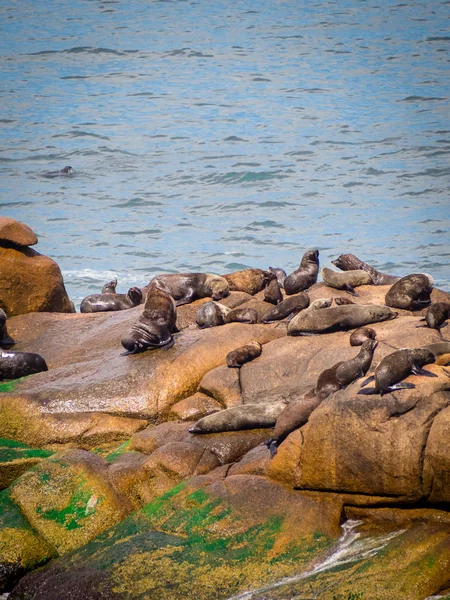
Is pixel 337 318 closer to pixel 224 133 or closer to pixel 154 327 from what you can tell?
pixel 154 327

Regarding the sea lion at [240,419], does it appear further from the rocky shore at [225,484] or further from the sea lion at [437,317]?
the sea lion at [437,317]

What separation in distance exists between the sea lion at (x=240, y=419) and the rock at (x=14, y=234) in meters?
5.79

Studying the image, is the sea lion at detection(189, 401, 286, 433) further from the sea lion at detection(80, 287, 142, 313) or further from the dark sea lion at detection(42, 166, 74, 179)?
the dark sea lion at detection(42, 166, 74, 179)

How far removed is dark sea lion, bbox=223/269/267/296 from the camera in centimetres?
1294

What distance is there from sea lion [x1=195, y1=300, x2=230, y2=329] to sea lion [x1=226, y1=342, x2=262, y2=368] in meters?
1.54

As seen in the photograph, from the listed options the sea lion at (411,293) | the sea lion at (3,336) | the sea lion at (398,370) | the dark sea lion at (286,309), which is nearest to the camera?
the sea lion at (398,370)

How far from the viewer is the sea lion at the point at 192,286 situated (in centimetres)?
1241

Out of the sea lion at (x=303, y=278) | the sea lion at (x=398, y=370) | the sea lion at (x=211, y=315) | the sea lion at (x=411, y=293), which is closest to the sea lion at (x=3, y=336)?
the sea lion at (x=211, y=315)

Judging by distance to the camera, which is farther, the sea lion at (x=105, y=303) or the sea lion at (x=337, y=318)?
the sea lion at (x=105, y=303)

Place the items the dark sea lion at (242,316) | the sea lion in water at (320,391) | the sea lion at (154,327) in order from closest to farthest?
the sea lion in water at (320,391) < the sea lion at (154,327) < the dark sea lion at (242,316)

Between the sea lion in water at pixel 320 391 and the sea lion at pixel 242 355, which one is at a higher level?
the sea lion in water at pixel 320 391

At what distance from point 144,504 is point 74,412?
7.04 feet

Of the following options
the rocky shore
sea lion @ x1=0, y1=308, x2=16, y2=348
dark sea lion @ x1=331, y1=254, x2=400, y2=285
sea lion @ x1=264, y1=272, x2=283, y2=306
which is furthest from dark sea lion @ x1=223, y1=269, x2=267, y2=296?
sea lion @ x1=0, y1=308, x2=16, y2=348

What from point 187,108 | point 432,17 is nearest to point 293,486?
point 187,108
